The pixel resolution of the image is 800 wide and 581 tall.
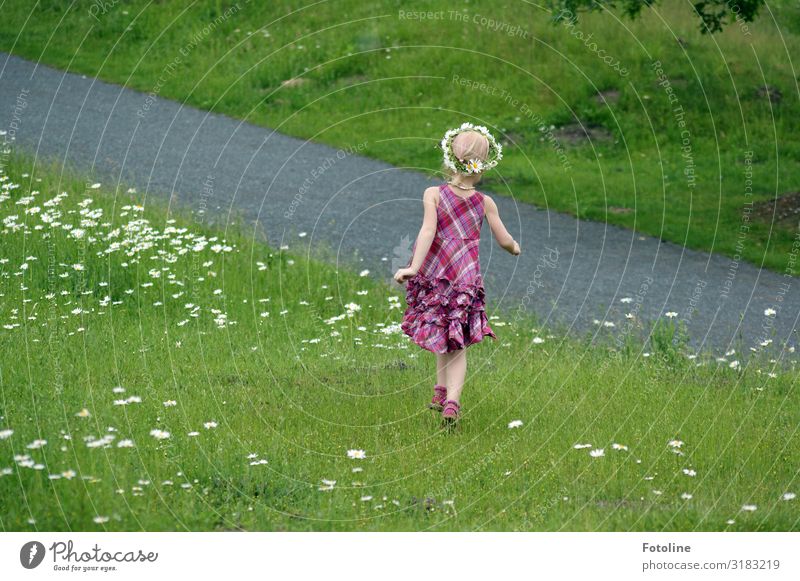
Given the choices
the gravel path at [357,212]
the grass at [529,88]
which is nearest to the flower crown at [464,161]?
the gravel path at [357,212]

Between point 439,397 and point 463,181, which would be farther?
point 439,397

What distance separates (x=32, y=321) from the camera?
29.0ft

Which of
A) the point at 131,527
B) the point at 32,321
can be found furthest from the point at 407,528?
the point at 32,321

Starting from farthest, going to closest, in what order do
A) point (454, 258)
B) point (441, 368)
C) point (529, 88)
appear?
1. point (529, 88)
2. point (441, 368)
3. point (454, 258)

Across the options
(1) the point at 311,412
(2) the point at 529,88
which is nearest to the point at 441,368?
(1) the point at 311,412

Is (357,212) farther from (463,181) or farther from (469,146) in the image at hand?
(469,146)

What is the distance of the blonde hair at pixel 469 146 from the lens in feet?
22.7

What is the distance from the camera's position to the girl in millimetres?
7000

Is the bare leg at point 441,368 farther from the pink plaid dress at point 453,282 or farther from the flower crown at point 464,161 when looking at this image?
the flower crown at point 464,161

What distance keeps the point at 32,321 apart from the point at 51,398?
6.37ft

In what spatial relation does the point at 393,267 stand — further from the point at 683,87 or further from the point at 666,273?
the point at 683,87

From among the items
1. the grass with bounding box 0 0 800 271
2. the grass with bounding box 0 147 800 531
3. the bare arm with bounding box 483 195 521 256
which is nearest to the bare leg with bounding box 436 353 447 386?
the grass with bounding box 0 147 800 531

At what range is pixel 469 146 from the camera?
6.93m

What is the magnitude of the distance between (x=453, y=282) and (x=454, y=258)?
0.15 metres
